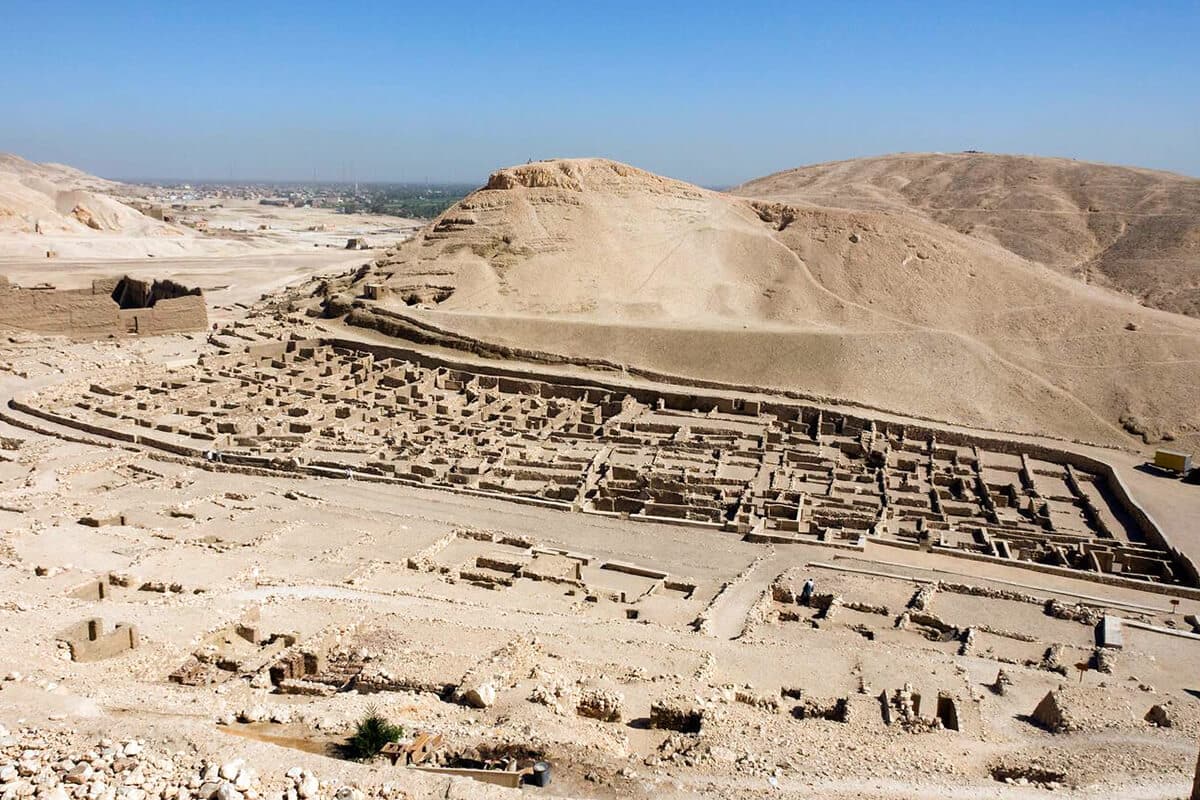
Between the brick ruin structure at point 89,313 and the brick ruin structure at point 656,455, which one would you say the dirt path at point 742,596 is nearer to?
the brick ruin structure at point 656,455

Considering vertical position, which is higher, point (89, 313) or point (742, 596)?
point (89, 313)

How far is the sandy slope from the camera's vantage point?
2938 cm

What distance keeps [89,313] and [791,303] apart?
27.1 meters

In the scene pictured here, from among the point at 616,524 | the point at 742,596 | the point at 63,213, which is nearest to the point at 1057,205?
the point at 616,524

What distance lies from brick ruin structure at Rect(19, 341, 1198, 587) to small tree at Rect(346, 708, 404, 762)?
1145 centimetres

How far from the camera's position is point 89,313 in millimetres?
34781

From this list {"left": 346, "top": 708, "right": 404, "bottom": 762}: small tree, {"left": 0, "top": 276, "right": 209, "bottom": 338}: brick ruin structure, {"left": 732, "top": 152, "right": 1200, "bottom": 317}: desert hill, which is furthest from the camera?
{"left": 732, "top": 152, "right": 1200, "bottom": 317}: desert hill

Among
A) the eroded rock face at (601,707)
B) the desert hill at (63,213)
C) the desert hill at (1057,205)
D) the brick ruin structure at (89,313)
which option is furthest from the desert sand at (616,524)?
the desert hill at (63,213)

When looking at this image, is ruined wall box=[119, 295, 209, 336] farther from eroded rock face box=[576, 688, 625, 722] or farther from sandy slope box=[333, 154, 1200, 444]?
eroded rock face box=[576, 688, 625, 722]

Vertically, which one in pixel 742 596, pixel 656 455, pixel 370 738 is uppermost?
pixel 370 738

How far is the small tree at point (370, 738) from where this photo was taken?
8859mm

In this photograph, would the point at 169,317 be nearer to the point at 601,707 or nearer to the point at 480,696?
the point at 480,696

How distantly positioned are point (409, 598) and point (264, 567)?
305 centimetres

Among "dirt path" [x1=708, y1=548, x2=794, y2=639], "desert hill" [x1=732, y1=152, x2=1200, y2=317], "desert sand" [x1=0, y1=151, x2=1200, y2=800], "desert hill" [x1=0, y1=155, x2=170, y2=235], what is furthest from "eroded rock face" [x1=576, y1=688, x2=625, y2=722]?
"desert hill" [x1=0, y1=155, x2=170, y2=235]
